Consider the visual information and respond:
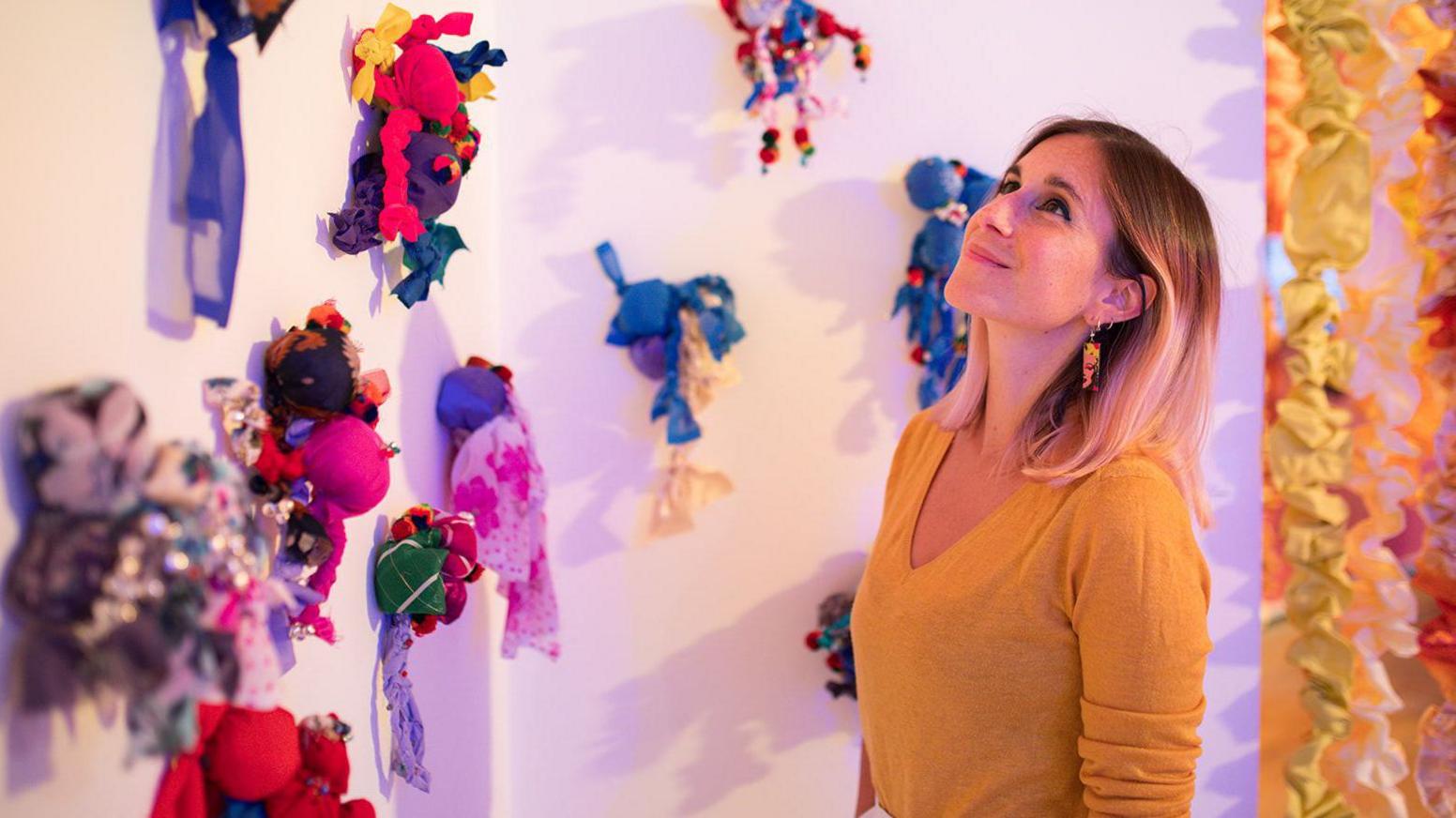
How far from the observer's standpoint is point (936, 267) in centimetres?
182

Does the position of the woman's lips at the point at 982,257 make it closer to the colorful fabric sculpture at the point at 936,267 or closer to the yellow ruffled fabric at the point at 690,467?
the colorful fabric sculpture at the point at 936,267

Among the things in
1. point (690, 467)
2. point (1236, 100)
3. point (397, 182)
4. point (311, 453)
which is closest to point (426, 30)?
point (397, 182)

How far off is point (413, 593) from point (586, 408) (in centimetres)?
66

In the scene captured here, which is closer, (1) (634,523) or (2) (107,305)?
(2) (107,305)

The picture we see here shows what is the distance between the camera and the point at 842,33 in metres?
1.79

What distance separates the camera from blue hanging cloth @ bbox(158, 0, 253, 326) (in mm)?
855

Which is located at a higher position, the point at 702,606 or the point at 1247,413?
the point at 1247,413

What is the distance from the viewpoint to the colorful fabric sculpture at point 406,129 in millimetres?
1169

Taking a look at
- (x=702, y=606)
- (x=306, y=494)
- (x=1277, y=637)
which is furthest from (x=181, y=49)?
(x=1277, y=637)

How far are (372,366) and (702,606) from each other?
86 centimetres

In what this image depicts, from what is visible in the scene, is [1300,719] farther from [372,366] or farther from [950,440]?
[372,366]

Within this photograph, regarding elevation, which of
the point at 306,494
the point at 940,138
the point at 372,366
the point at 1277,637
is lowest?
the point at 1277,637

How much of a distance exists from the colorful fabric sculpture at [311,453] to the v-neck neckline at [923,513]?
25.5 inches

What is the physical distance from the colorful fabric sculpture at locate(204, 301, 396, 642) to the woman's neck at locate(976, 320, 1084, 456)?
2.51 feet
